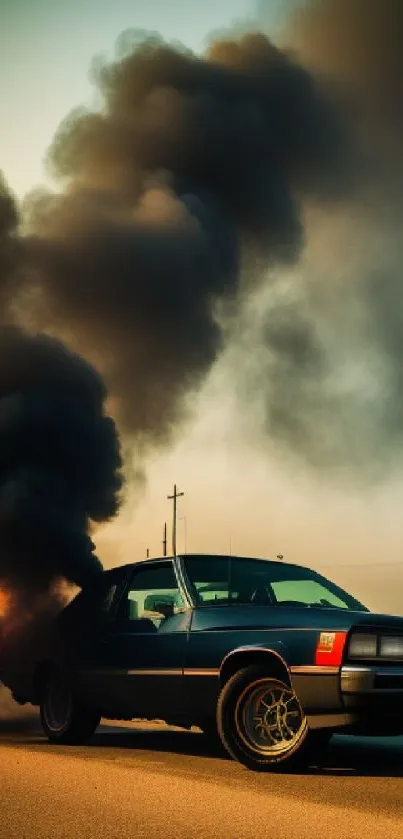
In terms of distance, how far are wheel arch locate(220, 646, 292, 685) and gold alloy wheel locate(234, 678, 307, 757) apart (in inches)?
2.8

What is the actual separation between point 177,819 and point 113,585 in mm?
4000

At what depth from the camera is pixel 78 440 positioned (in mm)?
17328

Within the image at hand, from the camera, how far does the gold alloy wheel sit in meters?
7.05

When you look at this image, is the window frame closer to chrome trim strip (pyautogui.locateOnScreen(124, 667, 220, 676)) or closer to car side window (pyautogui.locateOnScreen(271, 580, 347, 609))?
chrome trim strip (pyautogui.locateOnScreen(124, 667, 220, 676))

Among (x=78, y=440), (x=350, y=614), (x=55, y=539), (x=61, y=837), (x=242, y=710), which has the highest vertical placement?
(x=78, y=440)

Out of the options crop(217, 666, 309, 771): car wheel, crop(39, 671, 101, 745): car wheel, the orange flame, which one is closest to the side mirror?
crop(217, 666, 309, 771): car wheel

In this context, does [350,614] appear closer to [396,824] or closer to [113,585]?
[396,824]

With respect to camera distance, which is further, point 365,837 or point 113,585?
point 113,585

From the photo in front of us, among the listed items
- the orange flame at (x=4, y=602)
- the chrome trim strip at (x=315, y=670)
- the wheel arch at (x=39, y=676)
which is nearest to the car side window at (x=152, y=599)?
the wheel arch at (x=39, y=676)

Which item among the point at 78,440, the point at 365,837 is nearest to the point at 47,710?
the point at 365,837

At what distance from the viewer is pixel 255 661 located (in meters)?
7.26

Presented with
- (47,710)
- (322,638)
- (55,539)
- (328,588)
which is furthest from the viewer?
(55,539)

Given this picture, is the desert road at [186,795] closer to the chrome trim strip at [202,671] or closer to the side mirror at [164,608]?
the chrome trim strip at [202,671]

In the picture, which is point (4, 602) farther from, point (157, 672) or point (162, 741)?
point (157, 672)
